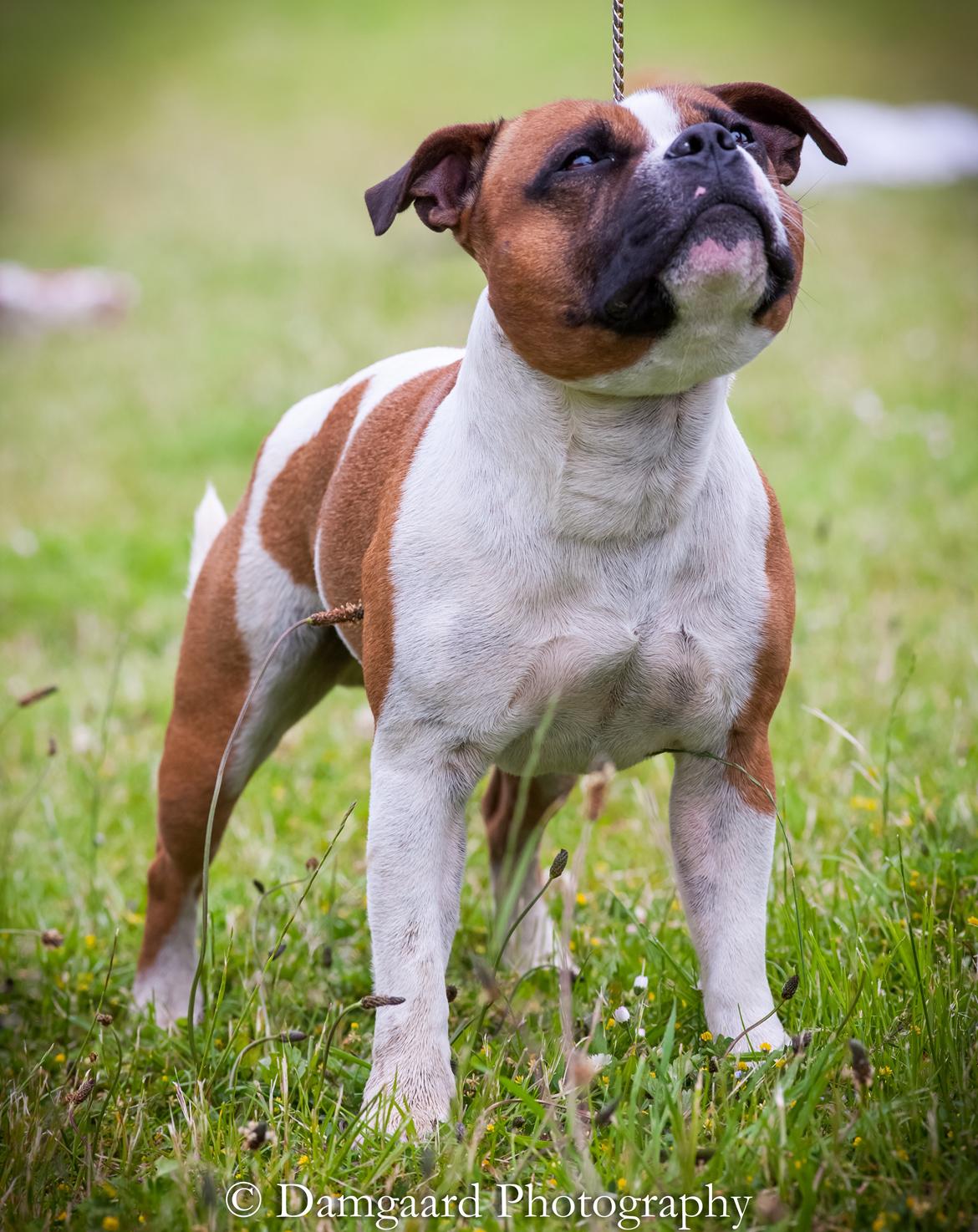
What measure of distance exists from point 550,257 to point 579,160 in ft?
0.70

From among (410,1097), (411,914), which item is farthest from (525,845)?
(410,1097)

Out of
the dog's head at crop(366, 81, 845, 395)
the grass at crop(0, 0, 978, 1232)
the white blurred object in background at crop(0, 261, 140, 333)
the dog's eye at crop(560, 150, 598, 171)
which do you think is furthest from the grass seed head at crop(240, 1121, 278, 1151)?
the white blurred object in background at crop(0, 261, 140, 333)

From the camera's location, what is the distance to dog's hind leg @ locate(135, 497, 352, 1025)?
3.54m

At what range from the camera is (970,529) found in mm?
6531

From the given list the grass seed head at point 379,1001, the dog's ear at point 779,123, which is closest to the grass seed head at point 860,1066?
the grass seed head at point 379,1001

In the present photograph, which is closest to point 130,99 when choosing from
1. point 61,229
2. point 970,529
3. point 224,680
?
point 61,229

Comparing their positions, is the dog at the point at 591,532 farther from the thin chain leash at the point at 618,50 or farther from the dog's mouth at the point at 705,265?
the thin chain leash at the point at 618,50

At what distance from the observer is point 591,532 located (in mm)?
2680

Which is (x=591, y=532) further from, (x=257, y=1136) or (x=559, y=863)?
(x=257, y=1136)

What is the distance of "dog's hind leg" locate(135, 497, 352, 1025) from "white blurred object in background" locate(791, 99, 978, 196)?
40.7ft

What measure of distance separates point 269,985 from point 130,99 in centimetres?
2011

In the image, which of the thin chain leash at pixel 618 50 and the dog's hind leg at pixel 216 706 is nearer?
the thin chain leash at pixel 618 50

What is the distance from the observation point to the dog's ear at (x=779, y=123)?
2.90 m

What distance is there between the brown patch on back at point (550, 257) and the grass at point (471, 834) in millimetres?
1068
